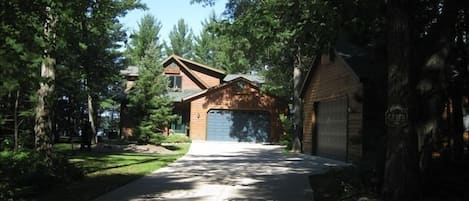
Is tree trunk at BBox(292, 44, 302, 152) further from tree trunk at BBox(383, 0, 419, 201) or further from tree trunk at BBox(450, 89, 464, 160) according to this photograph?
tree trunk at BBox(383, 0, 419, 201)

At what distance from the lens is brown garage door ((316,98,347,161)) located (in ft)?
69.1

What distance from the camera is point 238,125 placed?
42375 millimetres

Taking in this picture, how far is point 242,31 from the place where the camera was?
13.8 m

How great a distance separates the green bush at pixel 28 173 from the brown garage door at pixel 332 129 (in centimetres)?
1049

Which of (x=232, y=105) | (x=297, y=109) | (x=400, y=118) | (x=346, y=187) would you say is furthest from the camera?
(x=232, y=105)

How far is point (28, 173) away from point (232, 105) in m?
30.8

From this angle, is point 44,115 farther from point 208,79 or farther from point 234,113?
point 208,79

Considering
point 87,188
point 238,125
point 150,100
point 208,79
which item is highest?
point 208,79

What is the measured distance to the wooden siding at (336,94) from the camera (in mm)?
18875

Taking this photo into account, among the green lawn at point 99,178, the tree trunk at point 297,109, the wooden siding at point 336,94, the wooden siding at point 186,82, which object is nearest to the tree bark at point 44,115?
the green lawn at point 99,178

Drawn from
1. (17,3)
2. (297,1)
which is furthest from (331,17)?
(17,3)

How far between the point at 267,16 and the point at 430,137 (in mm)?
4940

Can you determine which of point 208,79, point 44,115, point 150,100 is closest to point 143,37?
point 208,79

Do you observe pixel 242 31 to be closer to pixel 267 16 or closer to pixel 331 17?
pixel 267 16
